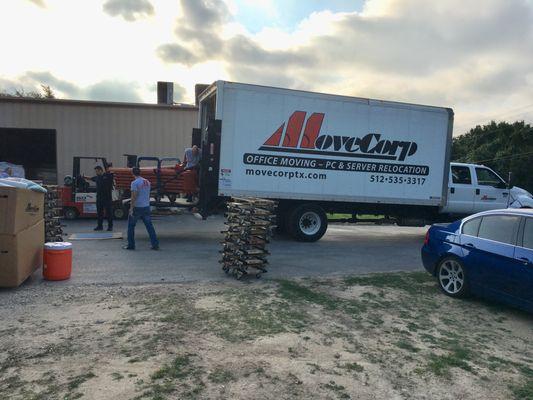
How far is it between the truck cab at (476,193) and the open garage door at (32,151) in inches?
666

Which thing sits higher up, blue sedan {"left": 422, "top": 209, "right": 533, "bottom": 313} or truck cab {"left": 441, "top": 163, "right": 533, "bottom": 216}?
truck cab {"left": 441, "top": 163, "right": 533, "bottom": 216}

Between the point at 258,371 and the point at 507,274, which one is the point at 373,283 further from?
the point at 258,371

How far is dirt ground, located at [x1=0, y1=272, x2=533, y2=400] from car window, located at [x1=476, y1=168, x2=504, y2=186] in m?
7.22

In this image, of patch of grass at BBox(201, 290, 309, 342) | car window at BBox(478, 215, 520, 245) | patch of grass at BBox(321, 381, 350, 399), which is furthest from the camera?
car window at BBox(478, 215, 520, 245)

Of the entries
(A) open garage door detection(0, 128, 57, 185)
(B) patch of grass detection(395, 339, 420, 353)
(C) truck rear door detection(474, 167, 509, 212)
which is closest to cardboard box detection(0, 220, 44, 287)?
(B) patch of grass detection(395, 339, 420, 353)

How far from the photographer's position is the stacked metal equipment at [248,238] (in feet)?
23.9

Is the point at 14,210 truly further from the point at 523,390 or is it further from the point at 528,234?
the point at 528,234

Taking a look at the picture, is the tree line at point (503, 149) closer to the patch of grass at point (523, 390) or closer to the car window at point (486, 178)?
the car window at point (486, 178)

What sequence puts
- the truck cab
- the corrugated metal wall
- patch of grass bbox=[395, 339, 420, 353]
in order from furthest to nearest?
1. the corrugated metal wall
2. the truck cab
3. patch of grass bbox=[395, 339, 420, 353]

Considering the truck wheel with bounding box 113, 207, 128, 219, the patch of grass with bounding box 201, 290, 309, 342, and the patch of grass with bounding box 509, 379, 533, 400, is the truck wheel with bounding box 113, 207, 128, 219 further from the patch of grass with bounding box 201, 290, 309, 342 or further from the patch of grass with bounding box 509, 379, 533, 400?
the patch of grass with bounding box 509, 379, 533, 400

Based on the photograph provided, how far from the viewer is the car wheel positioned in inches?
255

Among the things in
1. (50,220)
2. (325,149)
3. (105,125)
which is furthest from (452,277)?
(105,125)

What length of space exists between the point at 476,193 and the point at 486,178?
1.93 feet

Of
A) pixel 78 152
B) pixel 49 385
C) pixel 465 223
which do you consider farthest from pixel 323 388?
pixel 78 152
